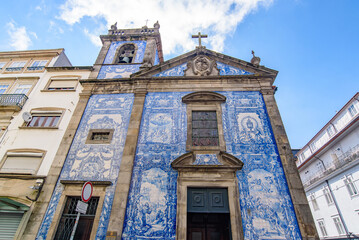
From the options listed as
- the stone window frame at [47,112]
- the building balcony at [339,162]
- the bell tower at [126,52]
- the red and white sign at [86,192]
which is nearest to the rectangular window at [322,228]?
the building balcony at [339,162]

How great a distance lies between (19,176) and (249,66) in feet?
36.6

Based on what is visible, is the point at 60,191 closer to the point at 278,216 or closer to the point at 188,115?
the point at 188,115

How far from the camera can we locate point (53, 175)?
7.61 m

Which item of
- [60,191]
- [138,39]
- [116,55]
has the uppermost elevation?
[138,39]

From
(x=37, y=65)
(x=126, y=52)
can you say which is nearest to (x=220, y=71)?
(x=126, y=52)

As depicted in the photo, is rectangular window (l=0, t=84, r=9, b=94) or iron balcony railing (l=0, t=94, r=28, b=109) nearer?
iron balcony railing (l=0, t=94, r=28, b=109)

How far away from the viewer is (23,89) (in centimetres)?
1119

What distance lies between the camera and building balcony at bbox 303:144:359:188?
13977 mm

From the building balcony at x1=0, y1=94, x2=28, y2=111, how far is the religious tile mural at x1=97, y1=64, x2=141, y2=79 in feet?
12.9

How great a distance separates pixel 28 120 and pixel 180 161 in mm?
7569

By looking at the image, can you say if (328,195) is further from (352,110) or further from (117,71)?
(117,71)

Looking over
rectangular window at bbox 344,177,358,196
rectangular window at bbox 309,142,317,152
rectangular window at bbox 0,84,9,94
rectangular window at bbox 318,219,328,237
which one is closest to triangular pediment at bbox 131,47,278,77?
rectangular window at bbox 0,84,9,94

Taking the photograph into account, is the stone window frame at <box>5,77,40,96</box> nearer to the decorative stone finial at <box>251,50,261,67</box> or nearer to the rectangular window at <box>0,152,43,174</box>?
the rectangular window at <box>0,152,43,174</box>

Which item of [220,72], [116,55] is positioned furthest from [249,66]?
[116,55]
